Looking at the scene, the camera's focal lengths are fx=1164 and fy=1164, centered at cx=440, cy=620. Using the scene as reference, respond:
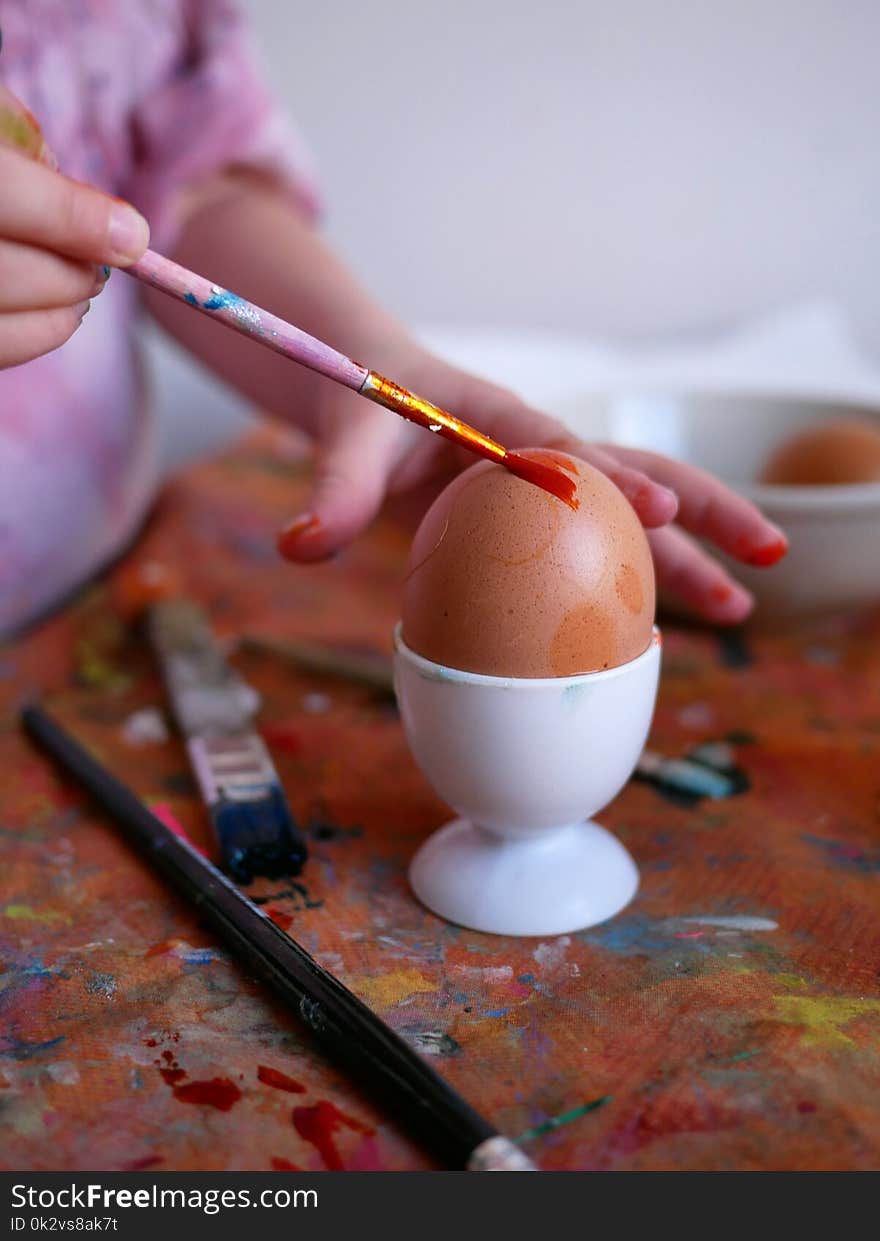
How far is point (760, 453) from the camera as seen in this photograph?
0.96 meters

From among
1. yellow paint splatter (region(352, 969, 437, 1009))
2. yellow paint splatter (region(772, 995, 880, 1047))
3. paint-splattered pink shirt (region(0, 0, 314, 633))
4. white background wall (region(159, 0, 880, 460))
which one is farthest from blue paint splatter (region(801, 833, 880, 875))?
white background wall (region(159, 0, 880, 460))

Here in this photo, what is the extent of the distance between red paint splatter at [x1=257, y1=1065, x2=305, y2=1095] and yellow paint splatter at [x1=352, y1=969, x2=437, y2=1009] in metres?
0.05

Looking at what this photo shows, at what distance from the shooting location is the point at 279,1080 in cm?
43

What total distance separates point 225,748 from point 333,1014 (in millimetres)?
250

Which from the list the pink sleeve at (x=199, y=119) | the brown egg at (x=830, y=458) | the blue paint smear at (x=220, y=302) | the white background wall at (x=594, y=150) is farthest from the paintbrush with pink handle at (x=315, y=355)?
the white background wall at (x=594, y=150)

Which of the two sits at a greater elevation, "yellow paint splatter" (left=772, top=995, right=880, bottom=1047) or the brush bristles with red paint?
the brush bristles with red paint

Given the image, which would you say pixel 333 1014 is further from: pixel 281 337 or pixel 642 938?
pixel 281 337

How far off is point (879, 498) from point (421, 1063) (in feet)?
1.67

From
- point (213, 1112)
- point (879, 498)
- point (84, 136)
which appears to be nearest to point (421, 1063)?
point (213, 1112)

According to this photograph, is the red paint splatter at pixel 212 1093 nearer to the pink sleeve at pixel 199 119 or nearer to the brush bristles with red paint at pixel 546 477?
the brush bristles with red paint at pixel 546 477

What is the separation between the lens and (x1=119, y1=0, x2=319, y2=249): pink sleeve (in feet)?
3.14

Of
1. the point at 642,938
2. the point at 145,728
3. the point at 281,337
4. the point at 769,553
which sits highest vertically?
the point at 281,337

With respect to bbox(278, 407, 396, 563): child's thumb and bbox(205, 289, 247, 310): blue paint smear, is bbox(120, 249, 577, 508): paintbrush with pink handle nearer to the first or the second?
bbox(205, 289, 247, 310): blue paint smear

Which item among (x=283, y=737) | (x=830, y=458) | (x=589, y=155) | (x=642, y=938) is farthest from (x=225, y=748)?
(x=589, y=155)
